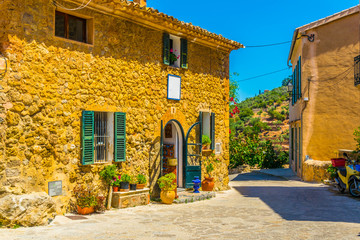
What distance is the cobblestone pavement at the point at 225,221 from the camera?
22.4ft

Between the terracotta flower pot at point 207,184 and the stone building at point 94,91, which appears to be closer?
the stone building at point 94,91

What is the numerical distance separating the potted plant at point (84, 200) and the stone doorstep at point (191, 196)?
2.62m

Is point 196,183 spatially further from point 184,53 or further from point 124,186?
point 184,53

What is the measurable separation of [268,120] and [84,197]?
35.7 meters

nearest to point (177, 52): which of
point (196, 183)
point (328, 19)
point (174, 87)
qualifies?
point (174, 87)

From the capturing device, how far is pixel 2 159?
741 cm

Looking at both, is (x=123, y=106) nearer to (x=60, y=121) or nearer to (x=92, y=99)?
(x=92, y=99)

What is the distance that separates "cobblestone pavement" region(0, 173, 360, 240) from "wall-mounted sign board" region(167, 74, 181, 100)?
3.14 metres

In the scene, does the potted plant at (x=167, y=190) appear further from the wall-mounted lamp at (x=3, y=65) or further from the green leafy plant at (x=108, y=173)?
the wall-mounted lamp at (x=3, y=65)

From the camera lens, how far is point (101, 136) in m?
9.58

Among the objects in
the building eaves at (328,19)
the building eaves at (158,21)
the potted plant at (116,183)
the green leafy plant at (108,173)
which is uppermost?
the building eaves at (328,19)

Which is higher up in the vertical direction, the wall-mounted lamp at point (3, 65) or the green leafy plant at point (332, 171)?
the wall-mounted lamp at point (3, 65)

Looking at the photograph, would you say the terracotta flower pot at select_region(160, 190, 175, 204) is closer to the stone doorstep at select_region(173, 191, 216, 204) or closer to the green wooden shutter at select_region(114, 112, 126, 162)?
the stone doorstep at select_region(173, 191, 216, 204)

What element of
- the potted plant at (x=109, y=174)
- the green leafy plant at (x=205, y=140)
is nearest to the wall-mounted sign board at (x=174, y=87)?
the green leafy plant at (x=205, y=140)
